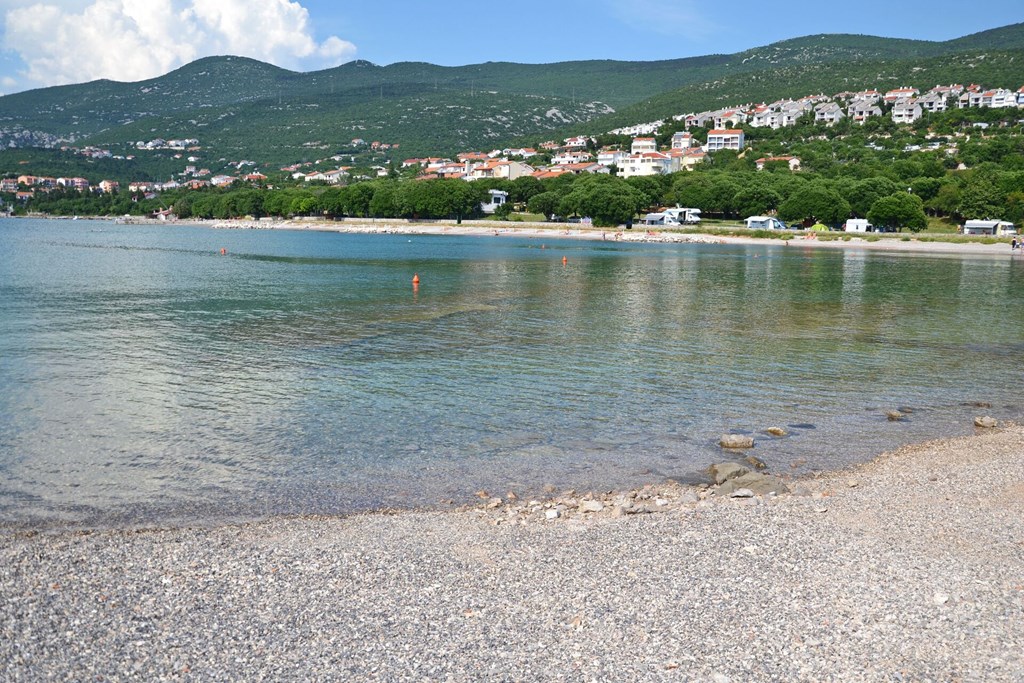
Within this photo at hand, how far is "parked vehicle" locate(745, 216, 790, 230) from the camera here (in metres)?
94.8

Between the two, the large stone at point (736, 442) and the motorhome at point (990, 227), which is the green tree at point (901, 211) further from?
the large stone at point (736, 442)

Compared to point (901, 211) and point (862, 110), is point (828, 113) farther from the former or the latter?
point (901, 211)

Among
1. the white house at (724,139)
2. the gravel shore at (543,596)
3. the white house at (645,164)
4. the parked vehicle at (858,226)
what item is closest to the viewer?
the gravel shore at (543,596)

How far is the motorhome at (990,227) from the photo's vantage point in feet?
278

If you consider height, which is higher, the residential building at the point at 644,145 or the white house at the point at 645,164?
the residential building at the point at 644,145

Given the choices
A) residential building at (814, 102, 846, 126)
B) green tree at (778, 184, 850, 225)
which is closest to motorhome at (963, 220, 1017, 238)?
green tree at (778, 184, 850, 225)

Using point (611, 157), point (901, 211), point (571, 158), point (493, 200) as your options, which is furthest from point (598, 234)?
point (571, 158)

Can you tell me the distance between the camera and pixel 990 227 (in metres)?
84.8

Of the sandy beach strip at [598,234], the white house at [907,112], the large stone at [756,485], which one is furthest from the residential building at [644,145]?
the large stone at [756,485]

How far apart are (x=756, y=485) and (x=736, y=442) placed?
2.31 meters

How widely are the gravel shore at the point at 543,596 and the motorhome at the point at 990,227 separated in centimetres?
8732

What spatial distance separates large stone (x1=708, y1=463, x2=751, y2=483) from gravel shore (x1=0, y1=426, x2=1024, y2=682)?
1152 millimetres

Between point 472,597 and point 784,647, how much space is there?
254cm

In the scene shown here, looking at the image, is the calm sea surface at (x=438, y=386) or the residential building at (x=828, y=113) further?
the residential building at (x=828, y=113)
